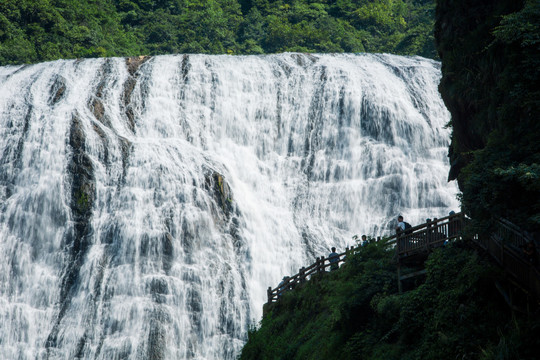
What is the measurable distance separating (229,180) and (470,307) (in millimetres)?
23358

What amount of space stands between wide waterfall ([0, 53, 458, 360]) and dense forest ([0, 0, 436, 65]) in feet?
61.8

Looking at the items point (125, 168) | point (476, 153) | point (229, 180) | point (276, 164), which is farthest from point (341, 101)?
point (476, 153)

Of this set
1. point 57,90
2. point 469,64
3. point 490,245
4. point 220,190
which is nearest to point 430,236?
point 490,245

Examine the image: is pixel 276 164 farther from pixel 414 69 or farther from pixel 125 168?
pixel 414 69

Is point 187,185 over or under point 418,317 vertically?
over

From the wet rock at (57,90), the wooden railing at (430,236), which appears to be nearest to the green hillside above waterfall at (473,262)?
the wooden railing at (430,236)

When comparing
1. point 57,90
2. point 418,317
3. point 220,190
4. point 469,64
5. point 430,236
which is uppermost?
→ point 57,90

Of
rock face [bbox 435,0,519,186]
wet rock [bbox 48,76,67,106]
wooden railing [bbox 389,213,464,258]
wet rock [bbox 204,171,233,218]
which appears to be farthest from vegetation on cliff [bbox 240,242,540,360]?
wet rock [bbox 48,76,67,106]

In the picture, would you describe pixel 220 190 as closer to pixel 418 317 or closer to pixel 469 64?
pixel 469 64

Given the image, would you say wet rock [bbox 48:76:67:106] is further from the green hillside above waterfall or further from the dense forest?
the green hillside above waterfall

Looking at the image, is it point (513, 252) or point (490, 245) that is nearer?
point (513, 252)

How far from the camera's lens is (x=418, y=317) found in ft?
58.6

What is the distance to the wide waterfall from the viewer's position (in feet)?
107

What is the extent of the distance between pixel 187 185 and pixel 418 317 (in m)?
20.9
